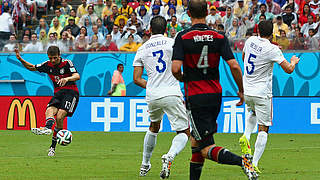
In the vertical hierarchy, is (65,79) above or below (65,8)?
above

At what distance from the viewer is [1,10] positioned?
2723 cm

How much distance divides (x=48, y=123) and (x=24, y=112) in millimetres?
8844

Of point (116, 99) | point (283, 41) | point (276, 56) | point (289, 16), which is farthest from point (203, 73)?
point (289, 16)

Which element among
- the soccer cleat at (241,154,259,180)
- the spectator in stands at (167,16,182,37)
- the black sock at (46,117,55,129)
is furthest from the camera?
the spectator in stands at (167,16,182,37)

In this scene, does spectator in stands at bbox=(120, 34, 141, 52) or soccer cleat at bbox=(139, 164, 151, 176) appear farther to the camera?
spectator in stands at bbox=(120, 34, 141, 52)

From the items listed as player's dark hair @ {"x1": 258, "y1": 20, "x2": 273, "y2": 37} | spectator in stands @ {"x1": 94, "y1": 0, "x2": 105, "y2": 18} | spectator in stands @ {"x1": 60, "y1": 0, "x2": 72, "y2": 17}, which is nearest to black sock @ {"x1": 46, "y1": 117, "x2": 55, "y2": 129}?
player's dark hair @ {"x1": 258, "y1": 20, "x2": 273, "y2": 37}

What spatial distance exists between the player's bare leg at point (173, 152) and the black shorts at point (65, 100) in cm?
427

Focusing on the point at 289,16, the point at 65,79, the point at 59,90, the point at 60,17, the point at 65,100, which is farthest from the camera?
the point at 60,17

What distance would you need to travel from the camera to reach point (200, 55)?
7668 mm

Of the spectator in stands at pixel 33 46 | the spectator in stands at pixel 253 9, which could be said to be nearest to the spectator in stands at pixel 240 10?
the spectator in stands at pixel 253 9

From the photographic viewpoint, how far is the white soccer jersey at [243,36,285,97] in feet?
33.7

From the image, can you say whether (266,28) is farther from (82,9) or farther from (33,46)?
(82,9)

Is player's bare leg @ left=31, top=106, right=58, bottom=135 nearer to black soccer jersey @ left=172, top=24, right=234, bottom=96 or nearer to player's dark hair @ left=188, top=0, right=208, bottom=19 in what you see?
black soccer jersey @ left=172, top=24, right=234, bottom=96

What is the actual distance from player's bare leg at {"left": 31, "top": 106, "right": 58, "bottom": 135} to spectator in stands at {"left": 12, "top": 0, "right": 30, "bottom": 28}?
14.4 metres
